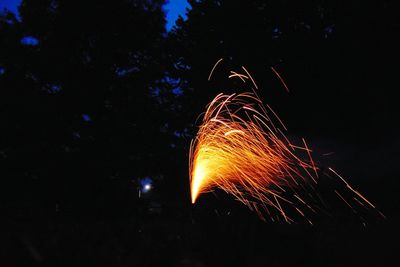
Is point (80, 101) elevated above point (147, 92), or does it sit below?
below

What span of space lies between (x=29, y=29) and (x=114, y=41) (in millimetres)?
2630

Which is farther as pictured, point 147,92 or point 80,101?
point 147,92

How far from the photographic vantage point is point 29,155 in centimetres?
970

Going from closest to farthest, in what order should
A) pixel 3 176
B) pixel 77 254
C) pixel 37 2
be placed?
pixel 77 254 → pixel 3 176 → pixel 37 2

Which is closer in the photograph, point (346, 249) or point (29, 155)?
point (346, 249)

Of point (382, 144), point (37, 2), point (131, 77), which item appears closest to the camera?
point (382, 144)

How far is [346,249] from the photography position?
3.86m

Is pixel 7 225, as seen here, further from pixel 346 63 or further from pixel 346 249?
pixel 346 63

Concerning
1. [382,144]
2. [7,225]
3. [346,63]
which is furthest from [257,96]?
[7,225]

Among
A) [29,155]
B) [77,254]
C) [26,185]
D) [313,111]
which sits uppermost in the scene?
[313,111]

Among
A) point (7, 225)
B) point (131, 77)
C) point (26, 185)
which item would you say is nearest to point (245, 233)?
point (7, 225)

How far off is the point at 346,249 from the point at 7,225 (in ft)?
12.2

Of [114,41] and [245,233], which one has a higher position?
[114,41]

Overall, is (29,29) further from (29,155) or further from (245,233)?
(245,233)
